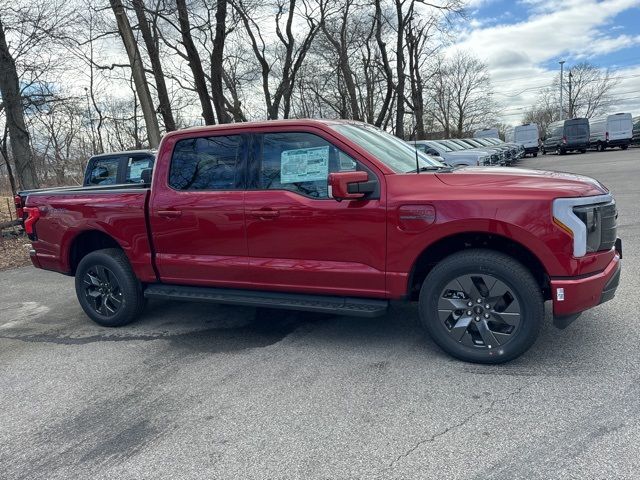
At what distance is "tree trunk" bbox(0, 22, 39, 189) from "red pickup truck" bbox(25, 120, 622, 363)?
27.5 ft

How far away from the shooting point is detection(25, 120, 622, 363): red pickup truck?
3256 millimetres

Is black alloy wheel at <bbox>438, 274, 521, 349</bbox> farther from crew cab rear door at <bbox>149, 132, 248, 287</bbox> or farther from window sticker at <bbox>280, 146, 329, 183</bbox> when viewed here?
crew cab rear door at <bbox>149, 132, 248, 287</bbox>

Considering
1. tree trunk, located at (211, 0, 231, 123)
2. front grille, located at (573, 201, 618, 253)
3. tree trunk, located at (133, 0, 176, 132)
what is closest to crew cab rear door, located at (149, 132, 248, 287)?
front grille, located at (573, 201, 618, 253)

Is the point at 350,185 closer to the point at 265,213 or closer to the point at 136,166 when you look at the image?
the point at 265,213

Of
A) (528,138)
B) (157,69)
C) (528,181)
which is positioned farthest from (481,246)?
(528,138)

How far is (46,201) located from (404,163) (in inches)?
155

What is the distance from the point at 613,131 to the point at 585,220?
1295 inches

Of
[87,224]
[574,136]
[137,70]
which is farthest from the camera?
[574,136]

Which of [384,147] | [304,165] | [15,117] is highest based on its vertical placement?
[15,117]

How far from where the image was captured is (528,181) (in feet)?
11.0

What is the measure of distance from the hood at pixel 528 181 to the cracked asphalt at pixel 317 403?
1250mm

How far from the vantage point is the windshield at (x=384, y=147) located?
12.5ft

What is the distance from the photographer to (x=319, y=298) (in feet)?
12.9

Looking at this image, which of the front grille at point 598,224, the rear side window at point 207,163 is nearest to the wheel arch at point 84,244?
the rear side window at point 207,163
